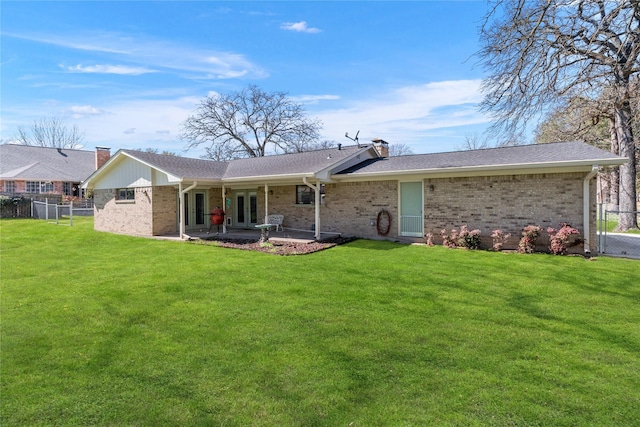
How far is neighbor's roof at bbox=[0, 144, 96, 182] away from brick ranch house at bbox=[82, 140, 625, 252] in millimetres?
18452

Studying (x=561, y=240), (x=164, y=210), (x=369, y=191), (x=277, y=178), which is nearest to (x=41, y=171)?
(x=164, y=210)

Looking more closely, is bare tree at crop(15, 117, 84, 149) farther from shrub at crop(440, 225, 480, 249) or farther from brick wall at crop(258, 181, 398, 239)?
shrub at crop(440, 225, 480, 249)

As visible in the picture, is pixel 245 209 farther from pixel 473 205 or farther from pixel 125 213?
pixel 473 205

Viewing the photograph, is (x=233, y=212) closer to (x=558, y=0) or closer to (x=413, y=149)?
(x=558, y=0)

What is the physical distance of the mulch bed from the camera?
11.8 meters

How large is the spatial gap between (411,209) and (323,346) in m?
10.0

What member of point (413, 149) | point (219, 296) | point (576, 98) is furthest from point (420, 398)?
point (413, 149)

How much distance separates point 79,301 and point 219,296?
2.50 m

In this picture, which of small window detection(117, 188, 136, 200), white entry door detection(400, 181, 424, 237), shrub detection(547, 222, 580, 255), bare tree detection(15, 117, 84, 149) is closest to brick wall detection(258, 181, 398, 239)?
white entry door detection(400, 181, 424, 237)

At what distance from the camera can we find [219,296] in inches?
273

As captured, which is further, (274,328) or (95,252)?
(95,252)

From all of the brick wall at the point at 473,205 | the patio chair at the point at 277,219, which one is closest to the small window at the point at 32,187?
the patio chair at the point at 277,219

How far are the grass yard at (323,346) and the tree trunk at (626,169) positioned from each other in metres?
11.2

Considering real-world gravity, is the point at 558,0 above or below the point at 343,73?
below
